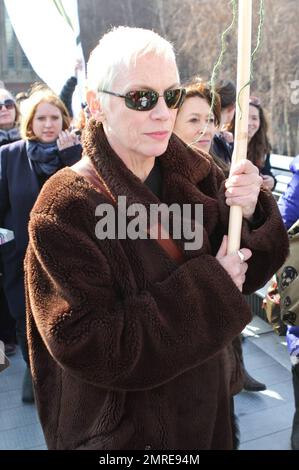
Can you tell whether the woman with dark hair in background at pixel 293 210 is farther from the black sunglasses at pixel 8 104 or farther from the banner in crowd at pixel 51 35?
the black sunglasses at pixel 8 104

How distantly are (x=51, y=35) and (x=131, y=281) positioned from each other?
3.69 m

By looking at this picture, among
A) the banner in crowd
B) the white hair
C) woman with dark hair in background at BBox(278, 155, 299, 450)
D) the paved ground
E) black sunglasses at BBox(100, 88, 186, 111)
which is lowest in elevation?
the paved ground

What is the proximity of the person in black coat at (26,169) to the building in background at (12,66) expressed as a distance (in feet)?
111

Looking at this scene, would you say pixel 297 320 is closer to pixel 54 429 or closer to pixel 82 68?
pixel 54 429

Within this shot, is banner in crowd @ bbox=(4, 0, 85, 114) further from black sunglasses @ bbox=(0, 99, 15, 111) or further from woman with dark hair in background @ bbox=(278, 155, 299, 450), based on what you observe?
woman with dark hair in background @ bbox=(278, 155, 299, 450)

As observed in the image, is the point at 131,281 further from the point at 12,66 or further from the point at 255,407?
the point at 12,66

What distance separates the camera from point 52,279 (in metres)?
1.33

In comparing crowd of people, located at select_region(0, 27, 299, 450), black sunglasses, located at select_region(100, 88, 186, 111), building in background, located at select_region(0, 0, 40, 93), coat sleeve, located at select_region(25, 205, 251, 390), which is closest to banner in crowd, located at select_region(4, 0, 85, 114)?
crowd of people, located at select_region(0, 27, 299, 450)

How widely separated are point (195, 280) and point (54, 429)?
0.62 meters

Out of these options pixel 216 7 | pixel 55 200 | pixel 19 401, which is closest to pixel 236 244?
pixel 55 200

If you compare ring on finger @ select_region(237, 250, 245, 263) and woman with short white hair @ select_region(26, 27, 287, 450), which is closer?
woman with short white hair @ select_region(26, 27, 287, 450)

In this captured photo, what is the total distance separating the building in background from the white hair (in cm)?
3603

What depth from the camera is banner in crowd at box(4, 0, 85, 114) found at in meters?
4.24

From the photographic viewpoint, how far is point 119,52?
4.55ft
